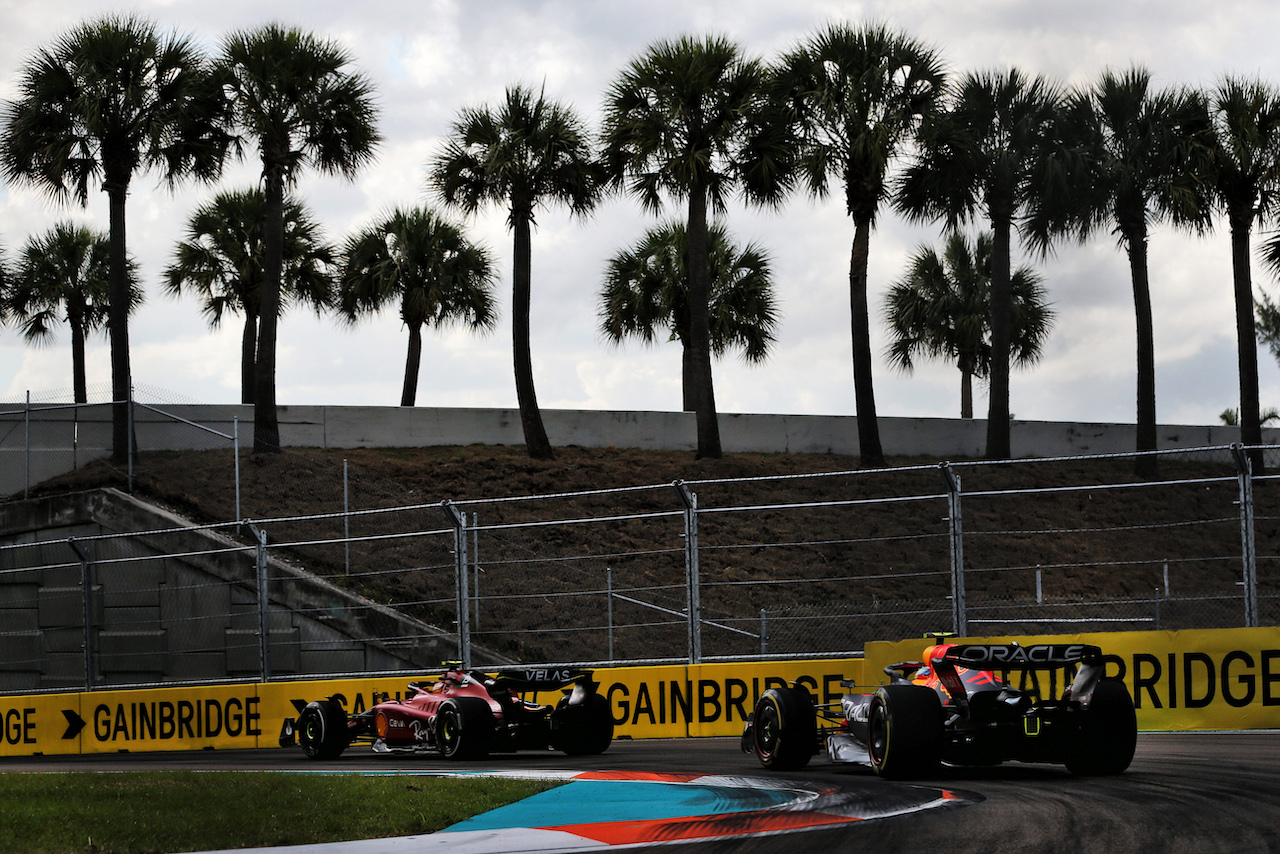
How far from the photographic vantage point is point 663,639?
66.8 ft

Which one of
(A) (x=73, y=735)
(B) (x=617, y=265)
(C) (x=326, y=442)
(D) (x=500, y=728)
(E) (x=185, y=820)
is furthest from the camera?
(B) (x=617, y=265)

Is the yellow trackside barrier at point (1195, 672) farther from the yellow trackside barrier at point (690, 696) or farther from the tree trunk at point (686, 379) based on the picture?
the tree trunk at point (686, 379)

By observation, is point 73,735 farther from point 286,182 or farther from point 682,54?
point 682,54

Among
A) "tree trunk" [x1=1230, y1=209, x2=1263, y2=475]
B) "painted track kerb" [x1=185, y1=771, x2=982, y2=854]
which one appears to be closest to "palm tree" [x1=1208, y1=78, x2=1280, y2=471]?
"tree trunk" [x1=1230, y1=209, x2=1263, y2=475]

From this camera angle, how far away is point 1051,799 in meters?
6.90

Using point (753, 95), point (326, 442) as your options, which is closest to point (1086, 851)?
point (753, 95)

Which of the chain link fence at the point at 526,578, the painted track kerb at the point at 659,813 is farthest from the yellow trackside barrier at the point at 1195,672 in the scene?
the chain link fence at the point at 526,578

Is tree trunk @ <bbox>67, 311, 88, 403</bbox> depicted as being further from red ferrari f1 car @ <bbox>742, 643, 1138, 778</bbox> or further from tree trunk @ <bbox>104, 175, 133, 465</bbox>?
red ferrari f1 car @ <bbox>742, 643, 1138, 778</bbox>

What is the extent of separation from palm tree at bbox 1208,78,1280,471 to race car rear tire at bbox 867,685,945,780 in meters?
25.9

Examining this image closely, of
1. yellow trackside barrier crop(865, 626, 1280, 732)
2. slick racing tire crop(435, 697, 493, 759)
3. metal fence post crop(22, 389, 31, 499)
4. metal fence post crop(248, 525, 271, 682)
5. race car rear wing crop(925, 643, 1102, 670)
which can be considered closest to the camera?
race car rear wing crop(925, 643, 1102, 670)

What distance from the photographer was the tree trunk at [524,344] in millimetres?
30688

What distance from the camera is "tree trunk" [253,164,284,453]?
91.9 ft

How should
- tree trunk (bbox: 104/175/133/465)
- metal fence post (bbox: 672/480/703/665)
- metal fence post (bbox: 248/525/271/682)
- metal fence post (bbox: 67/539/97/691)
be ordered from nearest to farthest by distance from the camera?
metal fence post (bbox: 672/480/703/665)
metal fence post (bbox: 248/525/271/682)
metal fence post (bbox: 67/539/97/691)
tree trunk (bbox: 104/175/133/465)

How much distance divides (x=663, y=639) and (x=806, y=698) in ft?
36.6
